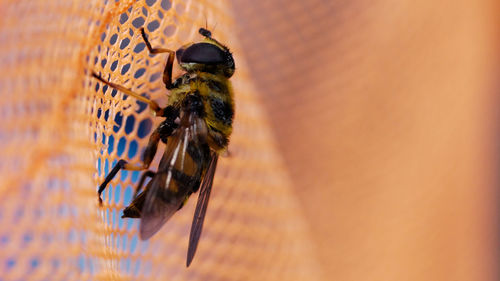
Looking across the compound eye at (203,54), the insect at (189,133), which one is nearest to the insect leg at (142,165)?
the insect at (189,133)

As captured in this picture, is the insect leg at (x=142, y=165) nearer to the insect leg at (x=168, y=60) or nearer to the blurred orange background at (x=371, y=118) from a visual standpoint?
the insect leg at (x=168, y=60)

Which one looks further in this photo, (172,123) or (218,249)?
(218,249)

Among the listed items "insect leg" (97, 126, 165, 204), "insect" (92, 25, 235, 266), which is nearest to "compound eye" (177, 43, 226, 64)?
"insect" (92, 25, 235, 266)

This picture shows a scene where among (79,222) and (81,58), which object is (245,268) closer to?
(79,222)

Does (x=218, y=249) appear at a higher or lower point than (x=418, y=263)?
higher

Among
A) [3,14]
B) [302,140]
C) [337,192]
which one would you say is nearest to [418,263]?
[337,192]

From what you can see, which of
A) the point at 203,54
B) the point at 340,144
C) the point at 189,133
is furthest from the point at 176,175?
the point at 340,144

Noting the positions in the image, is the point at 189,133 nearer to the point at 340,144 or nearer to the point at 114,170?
the point at 114,170
